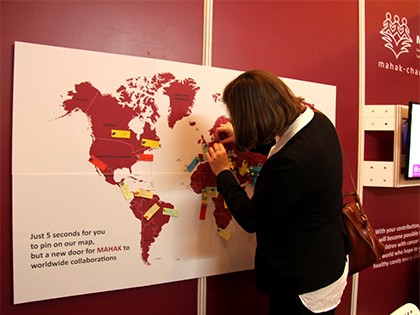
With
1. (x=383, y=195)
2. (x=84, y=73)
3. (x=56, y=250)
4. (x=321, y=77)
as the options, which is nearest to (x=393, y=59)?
(x=321, y=77)

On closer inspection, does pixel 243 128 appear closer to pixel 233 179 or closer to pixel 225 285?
pixel 233 179

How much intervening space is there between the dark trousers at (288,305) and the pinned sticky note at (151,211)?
1.90 ft

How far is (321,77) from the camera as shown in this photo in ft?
5.99

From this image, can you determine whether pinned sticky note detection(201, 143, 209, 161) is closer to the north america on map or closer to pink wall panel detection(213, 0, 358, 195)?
the north america on map

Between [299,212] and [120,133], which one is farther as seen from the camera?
[120,133]

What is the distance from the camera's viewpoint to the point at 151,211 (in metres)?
1.35

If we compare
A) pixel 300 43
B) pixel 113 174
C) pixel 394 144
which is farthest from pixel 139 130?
pixel 394 144

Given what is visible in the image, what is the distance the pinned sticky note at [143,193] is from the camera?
4.32 feet

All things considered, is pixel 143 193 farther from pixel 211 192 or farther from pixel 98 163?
pixel 211 192

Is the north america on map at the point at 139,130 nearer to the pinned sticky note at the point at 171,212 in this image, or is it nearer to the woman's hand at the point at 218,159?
the pinned sticky note at the point at 171,212

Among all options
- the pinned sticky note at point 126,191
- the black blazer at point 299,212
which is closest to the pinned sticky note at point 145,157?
the pinned sticky note at point 126,191

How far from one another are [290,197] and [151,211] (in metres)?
0.61

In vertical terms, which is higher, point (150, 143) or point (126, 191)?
point (150, 143)

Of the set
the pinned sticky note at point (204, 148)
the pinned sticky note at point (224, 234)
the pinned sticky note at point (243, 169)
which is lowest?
the pinned sticky note at point (224, 234)
